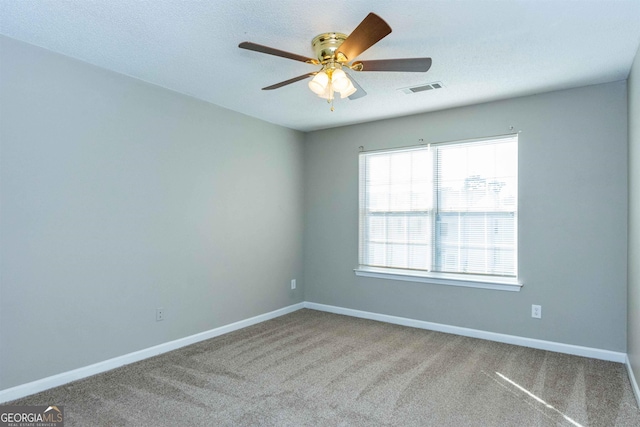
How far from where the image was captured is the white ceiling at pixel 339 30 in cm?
216

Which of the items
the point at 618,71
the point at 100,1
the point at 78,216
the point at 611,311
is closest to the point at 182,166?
the point at 78,216

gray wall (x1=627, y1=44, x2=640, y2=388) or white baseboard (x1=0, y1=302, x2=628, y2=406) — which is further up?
gray wall (x1=627, y1=44, x2=640, y2=388)

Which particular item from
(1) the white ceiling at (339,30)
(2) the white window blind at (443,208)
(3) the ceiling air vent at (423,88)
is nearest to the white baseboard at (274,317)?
(2) the white window blind at (443,208)

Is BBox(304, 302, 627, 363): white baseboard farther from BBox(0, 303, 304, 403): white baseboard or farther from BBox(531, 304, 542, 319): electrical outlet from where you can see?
BBox(0, 303, 304, 403): white baseboard

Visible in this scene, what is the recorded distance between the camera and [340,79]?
2400mm

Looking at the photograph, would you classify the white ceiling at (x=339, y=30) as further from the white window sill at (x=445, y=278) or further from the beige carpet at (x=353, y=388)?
the beige carpet at (x=353, y=388)

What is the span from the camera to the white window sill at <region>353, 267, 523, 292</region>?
3.77m

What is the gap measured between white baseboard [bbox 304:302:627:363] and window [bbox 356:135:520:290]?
0.49m

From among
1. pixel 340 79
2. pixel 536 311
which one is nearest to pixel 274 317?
pixel 536 311

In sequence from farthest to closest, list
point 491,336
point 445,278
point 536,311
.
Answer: point 445,278
point 491,336
point 536,311

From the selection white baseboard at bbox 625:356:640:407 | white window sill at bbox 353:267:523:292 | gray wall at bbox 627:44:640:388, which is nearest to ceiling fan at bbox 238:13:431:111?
gray wall at bbox 627:44:640:388

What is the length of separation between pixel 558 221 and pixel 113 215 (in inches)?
154

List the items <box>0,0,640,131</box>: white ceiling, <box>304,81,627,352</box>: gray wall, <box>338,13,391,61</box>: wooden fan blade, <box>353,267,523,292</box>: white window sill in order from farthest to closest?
1. <box>353,267,523,292</box>: white window sill
2. <box>304,81,627,352</box>: gray wall
3. <box>0,0,640,131</box>: white ceiling
4. <box>338,13,391,61</box>: wooden fan blade

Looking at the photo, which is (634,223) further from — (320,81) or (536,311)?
(320,81)
